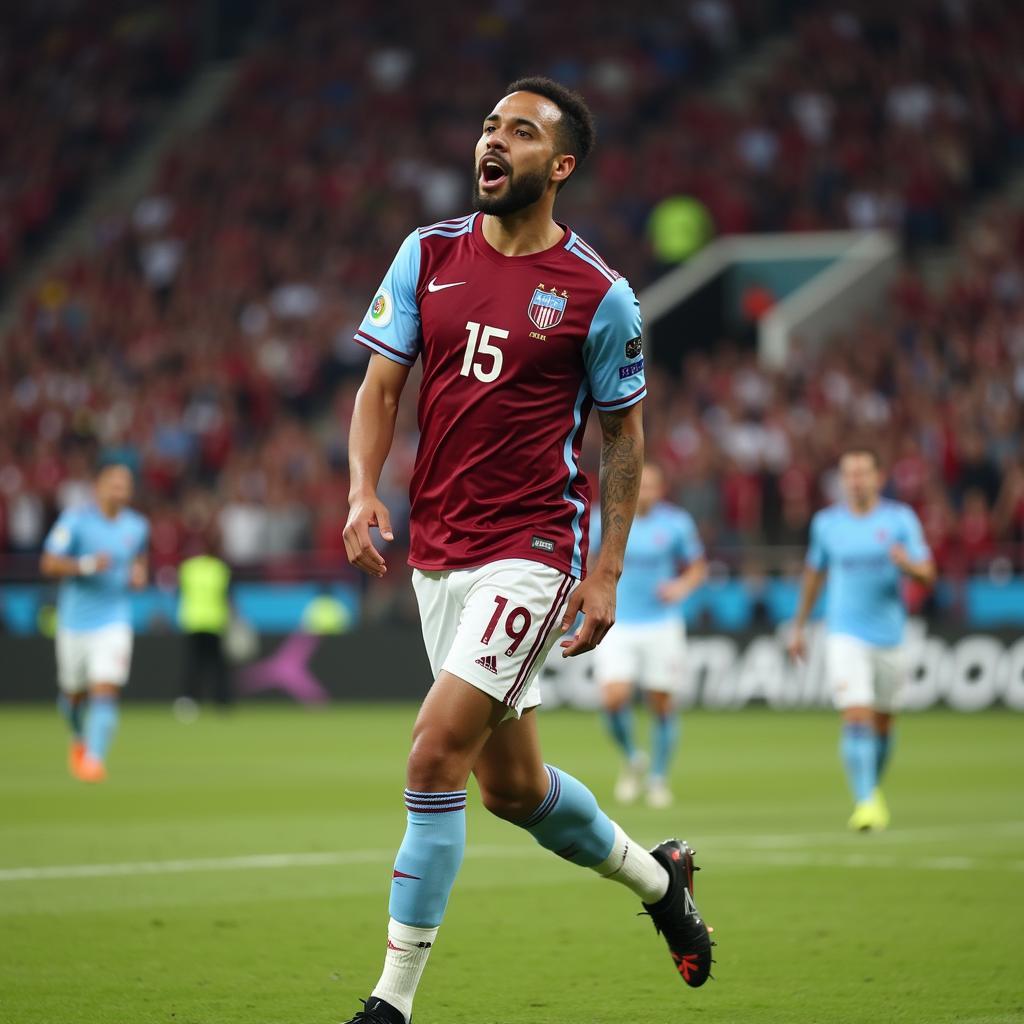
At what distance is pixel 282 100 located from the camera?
127ft

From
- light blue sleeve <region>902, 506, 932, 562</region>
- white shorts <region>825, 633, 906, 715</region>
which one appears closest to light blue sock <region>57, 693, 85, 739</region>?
white shorts <region>825, 633, 906, 715</region>

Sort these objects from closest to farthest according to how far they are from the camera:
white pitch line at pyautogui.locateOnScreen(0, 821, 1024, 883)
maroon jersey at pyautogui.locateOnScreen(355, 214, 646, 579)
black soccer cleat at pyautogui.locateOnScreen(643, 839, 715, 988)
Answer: maroon jersey at pyautogui.locateOnScreen(355, 214, 646, 579), black soccer cleat at pyautogui.locateOnScreen(643, 839, 715, 988), white pitch line at pyautogui.locateOnScreen(0, 821, 1024, 883)

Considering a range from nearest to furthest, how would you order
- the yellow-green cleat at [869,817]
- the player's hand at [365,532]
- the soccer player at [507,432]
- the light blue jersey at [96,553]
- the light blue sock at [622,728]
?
the player's hand at [365,532] < the soccer player at [507,432] < the yellow-green cleat at [869,817] < the light blue sock at [622,728] < the light blue jersey at [96,553]

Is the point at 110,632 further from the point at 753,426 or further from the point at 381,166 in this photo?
the point at 381,166

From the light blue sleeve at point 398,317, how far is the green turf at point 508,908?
2.18 metres

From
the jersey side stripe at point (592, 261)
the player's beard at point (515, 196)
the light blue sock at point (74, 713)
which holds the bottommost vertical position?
the light blue sock at point (74, 713)

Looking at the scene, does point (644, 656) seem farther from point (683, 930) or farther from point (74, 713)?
point (683, 930)

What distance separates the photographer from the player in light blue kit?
13.2m

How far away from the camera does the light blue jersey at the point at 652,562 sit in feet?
52.5

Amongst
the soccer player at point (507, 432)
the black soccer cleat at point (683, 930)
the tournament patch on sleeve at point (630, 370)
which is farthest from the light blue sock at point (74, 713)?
the tournament patch on sleeve at point (630, 370)

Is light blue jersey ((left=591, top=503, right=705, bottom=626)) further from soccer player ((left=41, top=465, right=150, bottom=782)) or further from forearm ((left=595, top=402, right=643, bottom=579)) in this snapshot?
forearm ((left=595, top=402, right=643, bottom=579))

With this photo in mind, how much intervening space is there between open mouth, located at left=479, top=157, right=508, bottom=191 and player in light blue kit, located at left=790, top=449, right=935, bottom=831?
296 inches

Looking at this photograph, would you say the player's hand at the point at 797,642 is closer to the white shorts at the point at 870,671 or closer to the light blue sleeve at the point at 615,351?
the white shorts at the point at 870,671

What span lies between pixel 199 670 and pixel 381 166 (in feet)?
40.8
